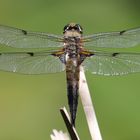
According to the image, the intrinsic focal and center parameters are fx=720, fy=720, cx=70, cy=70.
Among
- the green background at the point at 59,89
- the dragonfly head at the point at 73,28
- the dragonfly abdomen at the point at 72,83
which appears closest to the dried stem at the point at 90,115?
the dragonfly abdomen at the point at 72,83

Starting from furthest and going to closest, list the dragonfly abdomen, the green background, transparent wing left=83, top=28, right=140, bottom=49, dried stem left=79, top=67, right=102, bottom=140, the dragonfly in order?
1. the green background
2. transparent wing left=83, top=28, right=140, bottom=49
3. the dragonfly
4. the dragonfly abdomen
5. dried stem left=79, top=67, right=102, bottom=140

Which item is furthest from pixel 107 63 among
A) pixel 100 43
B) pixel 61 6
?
pixel 61 6

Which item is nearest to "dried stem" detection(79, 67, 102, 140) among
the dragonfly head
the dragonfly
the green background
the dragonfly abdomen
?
the dragonfly abdomen

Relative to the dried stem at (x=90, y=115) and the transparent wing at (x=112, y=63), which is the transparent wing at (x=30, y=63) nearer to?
the transparent wing at (x=112, y=63)

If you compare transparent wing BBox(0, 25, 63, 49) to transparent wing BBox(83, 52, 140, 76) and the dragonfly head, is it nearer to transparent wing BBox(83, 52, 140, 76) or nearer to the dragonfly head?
the dragonfly head

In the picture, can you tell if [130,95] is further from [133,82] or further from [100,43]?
[100,43]

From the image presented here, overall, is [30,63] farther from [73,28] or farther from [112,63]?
[112,63]

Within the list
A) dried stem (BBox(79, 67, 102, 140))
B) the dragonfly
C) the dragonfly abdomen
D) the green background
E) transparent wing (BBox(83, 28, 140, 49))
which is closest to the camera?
dried stem (BBox(79, 67, 102, 140))
